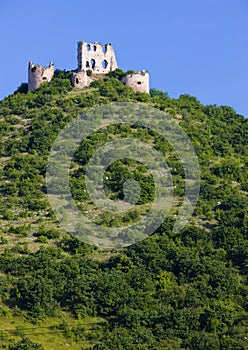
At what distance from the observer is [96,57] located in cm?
12094

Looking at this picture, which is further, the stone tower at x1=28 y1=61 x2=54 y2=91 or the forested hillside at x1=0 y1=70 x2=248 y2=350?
the stone tower at x1=28 y1=61 x2=54 y2=91

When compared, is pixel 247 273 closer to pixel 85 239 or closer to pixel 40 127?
pixel 85 239

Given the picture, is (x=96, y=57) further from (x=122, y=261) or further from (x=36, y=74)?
(x=122, y=261)

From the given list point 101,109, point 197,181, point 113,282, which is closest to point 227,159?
point 197,181

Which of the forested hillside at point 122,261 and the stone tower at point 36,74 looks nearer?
the forested hillside at point 122,261

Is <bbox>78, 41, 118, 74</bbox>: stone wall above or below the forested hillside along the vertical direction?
above

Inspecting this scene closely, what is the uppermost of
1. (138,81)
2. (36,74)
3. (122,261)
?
(36,74)

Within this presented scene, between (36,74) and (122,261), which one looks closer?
(122,261)

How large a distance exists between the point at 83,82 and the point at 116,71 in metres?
3.79

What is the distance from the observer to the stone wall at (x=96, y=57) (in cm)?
12031

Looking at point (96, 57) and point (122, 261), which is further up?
point (96, 57)

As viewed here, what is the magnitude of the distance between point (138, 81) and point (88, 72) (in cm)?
468

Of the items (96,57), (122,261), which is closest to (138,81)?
(96,57)

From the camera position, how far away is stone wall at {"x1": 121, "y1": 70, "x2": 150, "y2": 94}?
119438 mm
